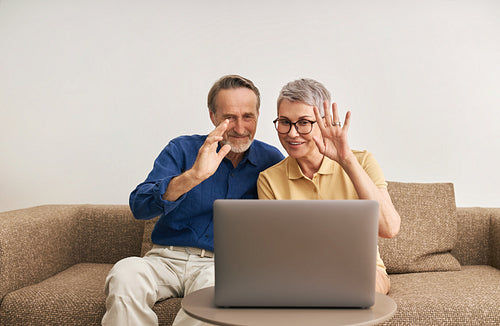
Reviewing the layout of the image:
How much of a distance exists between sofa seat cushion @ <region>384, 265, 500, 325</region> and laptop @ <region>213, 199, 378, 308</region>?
2.47 feet

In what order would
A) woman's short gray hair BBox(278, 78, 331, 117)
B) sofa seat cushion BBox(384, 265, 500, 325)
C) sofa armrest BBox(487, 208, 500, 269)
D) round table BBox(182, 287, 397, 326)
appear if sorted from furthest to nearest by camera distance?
sofa armrest BBox(487, 208, 500, 269), woman's short gray hair BBox(278, 78, 331, 117), sofa seat cushion BBox(384, 265, 500, 325), round table BBox(182, 287, 397, 326)

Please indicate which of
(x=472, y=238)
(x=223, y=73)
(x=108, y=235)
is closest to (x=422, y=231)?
(x=472, y=238)

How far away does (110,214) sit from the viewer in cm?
251

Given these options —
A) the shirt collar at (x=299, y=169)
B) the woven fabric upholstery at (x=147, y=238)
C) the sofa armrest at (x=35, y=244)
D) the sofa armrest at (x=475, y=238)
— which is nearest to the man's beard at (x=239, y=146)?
the shirt collar at (x=299, y=169)

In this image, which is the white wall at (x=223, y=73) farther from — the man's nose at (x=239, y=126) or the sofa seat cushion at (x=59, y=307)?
the sofa seat cushion at (x=59, y=307)

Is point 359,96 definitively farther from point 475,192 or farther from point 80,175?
point 80,175

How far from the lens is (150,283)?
1699 mm

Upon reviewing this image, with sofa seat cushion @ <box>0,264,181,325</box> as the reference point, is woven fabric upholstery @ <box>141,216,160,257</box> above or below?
above

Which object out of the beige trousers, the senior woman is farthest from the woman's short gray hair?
the beige trousers

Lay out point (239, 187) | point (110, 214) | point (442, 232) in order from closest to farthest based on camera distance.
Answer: point (239, 187) < point (442, 232) < point (110, 214)

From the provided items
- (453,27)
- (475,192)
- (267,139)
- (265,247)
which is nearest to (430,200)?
(475,192)

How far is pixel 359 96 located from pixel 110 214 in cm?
159

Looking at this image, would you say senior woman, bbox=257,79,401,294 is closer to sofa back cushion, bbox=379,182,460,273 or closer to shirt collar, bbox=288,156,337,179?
shirt collar, bbox=288,156,337,179

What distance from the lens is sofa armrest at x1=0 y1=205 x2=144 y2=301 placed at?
1.93 m
